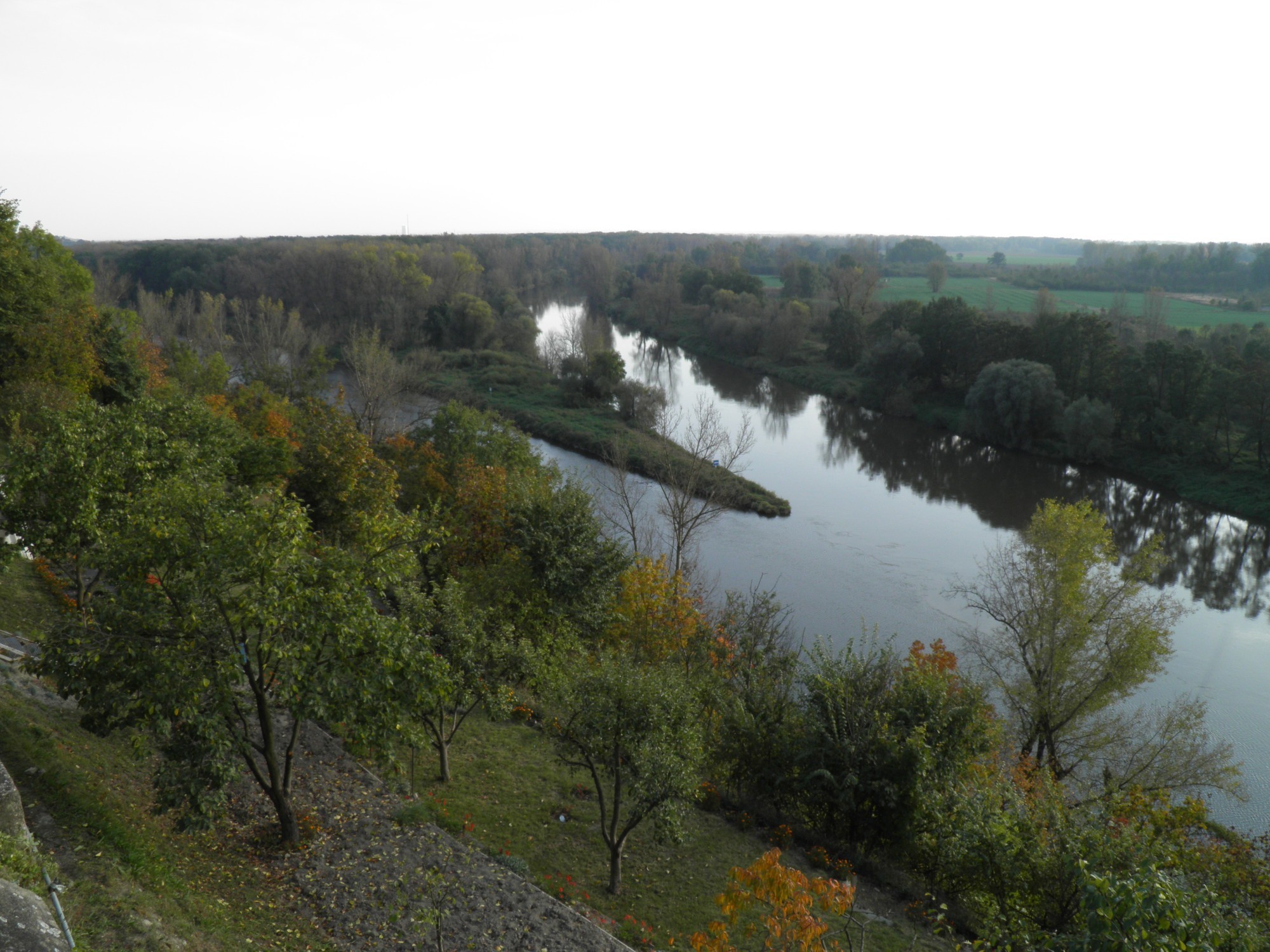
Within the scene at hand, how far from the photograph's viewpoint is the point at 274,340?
4338 cm

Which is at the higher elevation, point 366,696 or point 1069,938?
point 366,696

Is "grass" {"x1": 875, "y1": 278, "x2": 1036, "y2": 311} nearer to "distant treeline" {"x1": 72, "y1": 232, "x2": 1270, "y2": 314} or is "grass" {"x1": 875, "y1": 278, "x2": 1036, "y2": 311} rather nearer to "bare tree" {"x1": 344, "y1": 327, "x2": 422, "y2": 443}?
"distant treeline" {"x1": 72, "y1": 232, "x2": 1270, "y2": 314}

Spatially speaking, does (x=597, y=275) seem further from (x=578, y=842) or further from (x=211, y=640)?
(x=211, y=640)

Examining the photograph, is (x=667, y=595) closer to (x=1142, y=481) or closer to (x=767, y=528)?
(x=767, y=528)

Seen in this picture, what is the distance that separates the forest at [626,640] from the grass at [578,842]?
0.15 m

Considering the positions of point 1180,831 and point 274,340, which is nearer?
point 1180,831

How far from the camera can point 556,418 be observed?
42.5 metres

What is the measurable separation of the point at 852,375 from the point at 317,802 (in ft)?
158

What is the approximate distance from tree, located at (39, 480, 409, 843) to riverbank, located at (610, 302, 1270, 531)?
36.6 m

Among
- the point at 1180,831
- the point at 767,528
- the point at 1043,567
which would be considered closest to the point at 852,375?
the point at 767,528

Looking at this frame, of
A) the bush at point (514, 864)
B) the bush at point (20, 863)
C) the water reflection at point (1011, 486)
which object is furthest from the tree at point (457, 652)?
the water reflection at point (1011, 486)

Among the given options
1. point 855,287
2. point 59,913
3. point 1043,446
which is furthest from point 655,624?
point 855,287

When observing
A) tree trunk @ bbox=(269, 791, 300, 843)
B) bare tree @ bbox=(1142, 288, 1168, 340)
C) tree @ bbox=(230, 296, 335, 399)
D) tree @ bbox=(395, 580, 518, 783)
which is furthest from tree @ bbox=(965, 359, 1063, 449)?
tree trunk @ bbox=(269, 791, 300, 843)

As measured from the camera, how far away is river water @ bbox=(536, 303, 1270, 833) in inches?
821
